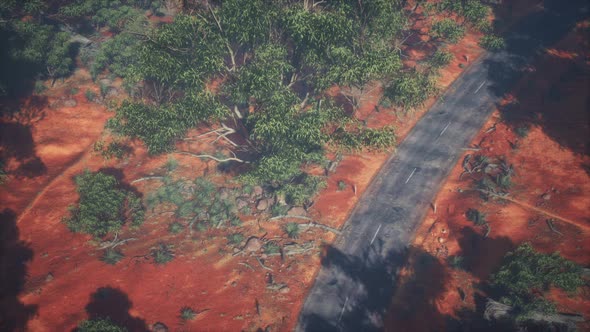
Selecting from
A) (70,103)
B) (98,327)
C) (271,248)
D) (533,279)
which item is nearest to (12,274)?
(98,327)

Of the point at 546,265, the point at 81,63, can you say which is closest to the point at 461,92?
the point at 546,265

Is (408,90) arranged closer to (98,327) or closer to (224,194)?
(224,194)

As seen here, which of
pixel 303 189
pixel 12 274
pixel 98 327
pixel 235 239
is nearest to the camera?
pixel 98 327

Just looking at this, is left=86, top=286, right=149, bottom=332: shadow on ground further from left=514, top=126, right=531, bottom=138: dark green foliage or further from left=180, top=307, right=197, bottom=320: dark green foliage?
left=514, top=126, right=531, bottom=138: dark green foliage

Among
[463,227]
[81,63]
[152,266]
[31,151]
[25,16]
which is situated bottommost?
[463,227]

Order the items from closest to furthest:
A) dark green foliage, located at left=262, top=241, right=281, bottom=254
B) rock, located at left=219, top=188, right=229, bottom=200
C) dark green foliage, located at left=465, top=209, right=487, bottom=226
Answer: dark green foliage, located at left=262, top=241, right=281, bottom=254
dark green foliage, located at left=465, top=209, right=487, bottom=226
rock, located at left=219, top=188, right=229, bottom=200

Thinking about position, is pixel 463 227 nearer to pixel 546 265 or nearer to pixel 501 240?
pixel 501 240

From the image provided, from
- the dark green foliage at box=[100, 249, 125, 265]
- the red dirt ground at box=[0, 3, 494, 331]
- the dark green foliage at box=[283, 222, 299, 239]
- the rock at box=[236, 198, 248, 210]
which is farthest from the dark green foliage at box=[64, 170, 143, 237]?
the dark green foliage at box=[283, 222, 299, 239]
